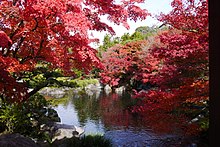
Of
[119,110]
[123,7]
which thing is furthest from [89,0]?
[119,110]

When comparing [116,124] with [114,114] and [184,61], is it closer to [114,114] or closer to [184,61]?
[114,114]

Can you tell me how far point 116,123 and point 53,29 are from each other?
8.37 m

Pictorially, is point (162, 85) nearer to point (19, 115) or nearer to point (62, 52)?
point (62, 52)

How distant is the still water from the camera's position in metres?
9.77

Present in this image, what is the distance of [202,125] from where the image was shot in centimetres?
834

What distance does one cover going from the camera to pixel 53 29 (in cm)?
559

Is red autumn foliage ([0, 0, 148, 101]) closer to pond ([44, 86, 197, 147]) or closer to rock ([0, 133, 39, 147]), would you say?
rock ([0, 133, 39, 147])

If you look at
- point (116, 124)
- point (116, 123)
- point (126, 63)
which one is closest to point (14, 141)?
point (116, 124)

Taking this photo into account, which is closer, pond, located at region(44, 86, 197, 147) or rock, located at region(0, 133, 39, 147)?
rock, located at region(0, 133, 39, 147)

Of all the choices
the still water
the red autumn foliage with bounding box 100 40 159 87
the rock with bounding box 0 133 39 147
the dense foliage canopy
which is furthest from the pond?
the red autumn foliage with bounding box 100 40 159 87

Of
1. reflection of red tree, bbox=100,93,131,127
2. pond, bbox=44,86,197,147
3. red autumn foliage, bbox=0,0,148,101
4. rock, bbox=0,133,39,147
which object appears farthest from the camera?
reflection of red tree, bbox=100,93,131,127

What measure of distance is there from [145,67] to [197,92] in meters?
16.1

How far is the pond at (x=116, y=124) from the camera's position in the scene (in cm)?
974

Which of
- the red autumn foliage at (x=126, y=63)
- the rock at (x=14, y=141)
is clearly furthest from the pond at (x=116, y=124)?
the red autumn foliage at (x=126, y=63)
